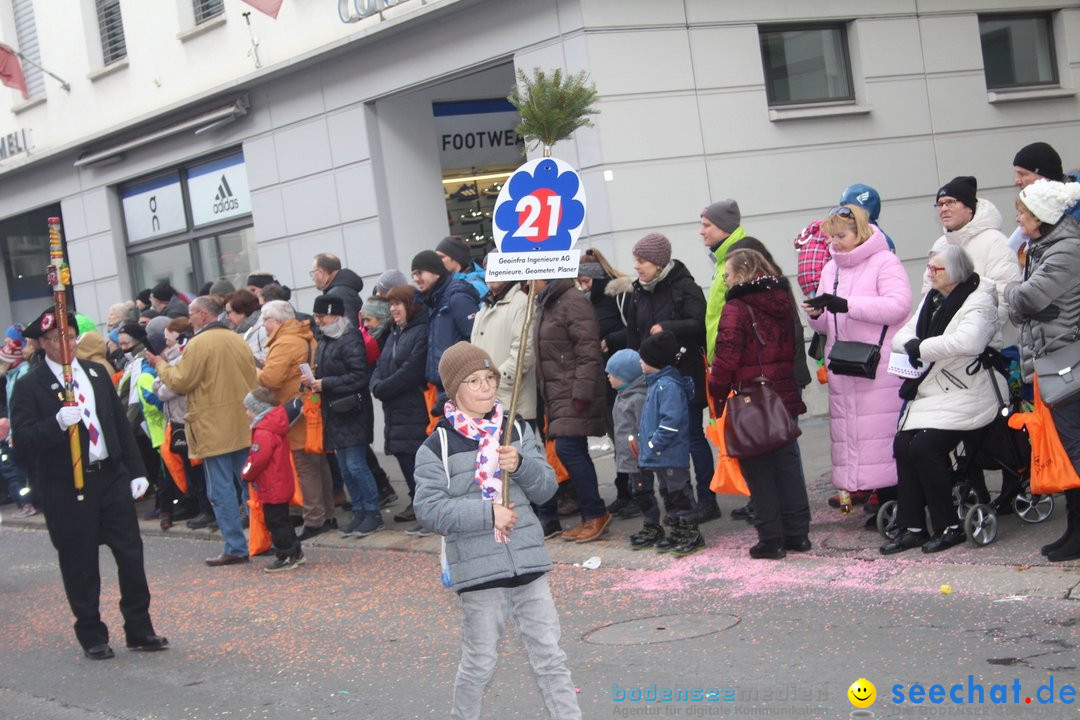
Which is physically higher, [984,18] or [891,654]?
[984,18]

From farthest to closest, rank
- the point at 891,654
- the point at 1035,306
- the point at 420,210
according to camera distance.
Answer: the point at 420,210 < the point at 1035,306 < the point at 891,654

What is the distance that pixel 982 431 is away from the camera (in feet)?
25.6

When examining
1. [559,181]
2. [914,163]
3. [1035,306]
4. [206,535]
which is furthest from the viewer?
[914,163]

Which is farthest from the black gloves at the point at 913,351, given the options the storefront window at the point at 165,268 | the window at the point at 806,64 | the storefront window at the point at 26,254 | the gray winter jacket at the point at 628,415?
the storefront window at the point at 26,254

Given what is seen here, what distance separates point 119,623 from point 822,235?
17.9 ft

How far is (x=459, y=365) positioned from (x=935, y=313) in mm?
3561

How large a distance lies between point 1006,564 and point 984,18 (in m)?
10.2

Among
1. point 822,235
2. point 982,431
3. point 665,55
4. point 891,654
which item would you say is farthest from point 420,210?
point 891,654

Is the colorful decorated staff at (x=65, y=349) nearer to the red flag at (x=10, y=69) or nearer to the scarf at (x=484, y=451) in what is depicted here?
the scarf at (x=484, y=451)

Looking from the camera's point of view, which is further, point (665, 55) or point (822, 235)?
point (665, 55)

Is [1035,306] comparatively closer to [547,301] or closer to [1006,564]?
[1006,564]

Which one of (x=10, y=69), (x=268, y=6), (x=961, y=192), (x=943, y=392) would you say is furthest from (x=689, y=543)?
(x=10, y=69)

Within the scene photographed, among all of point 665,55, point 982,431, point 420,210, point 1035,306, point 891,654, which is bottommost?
point 891,654

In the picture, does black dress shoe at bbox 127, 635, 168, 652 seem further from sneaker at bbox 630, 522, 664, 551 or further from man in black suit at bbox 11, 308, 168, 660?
sneaker at bbox 630, 522, 664, 551
